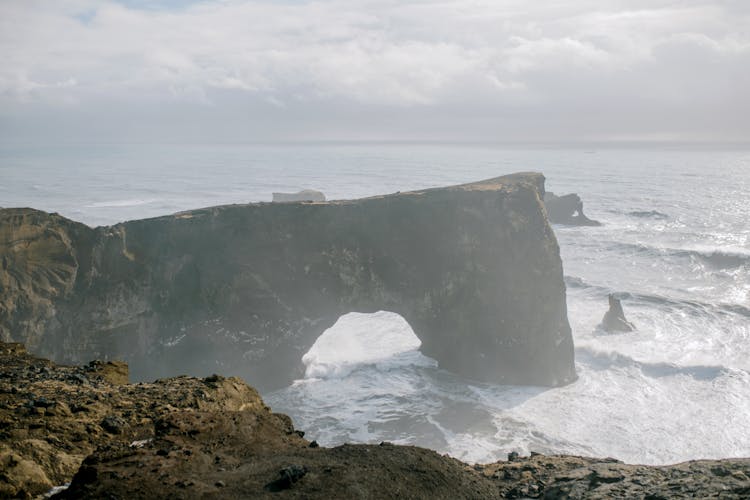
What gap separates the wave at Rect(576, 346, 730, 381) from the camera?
3257 centimetres

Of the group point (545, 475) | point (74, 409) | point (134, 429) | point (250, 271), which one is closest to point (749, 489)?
point (545, 475)

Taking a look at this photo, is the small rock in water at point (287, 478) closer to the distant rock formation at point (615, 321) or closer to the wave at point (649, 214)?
the distant rock formation at point (615, 321)

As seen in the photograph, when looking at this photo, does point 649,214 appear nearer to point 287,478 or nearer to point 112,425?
point 287,478

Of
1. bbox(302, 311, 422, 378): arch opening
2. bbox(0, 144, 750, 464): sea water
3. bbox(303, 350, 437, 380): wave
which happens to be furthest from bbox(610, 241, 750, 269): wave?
bbox(303, 350, 437, 380): wave

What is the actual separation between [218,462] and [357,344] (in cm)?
2936

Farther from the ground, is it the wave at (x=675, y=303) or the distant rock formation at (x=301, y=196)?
the distant rock formation at (x=301, y=196)

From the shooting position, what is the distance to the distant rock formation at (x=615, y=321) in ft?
131

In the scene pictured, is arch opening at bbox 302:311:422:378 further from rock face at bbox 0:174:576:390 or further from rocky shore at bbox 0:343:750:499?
rocky shore at bbox 0:343:750:499

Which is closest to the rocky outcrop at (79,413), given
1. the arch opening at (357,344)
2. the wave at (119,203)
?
the arch opening at (357,344)

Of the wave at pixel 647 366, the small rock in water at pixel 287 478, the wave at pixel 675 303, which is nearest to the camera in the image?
the small rock in water at pixel 287 478

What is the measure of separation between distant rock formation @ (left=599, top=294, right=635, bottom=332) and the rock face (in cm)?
880

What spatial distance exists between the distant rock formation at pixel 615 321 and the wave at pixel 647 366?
15.4 ft

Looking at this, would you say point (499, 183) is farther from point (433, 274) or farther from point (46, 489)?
point (46, 489)

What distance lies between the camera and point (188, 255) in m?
32.2
